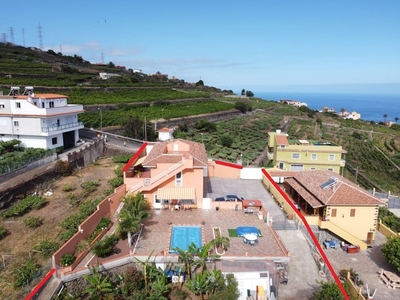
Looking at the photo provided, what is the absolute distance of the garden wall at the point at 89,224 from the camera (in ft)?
59.4

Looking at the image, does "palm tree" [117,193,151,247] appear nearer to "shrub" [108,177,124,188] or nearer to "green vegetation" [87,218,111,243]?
"green vegetation" [87,218,111,243]

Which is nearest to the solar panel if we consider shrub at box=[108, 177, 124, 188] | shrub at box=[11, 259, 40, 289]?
shrub at box=[108, 177, 124, 188]

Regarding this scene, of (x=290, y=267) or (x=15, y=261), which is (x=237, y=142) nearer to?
(x=290, y=267)

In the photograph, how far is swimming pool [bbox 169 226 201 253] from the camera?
67.1ft

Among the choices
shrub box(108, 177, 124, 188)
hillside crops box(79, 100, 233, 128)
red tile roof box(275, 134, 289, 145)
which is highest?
hillside crops box(79, 100, 233, 128)

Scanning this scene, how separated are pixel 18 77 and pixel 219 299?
219ft

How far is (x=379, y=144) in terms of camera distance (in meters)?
80.6

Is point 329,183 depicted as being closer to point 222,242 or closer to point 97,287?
point 222,242

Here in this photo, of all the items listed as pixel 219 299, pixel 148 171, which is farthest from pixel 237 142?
pixel 219 299

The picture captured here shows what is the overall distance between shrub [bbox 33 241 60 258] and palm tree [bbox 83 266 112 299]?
436 centimetres

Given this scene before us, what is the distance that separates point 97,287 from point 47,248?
582 centimetres

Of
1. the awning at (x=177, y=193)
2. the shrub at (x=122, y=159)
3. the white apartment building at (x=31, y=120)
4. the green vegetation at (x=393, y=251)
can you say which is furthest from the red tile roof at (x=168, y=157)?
the green vegetation at (x=393, y=251)

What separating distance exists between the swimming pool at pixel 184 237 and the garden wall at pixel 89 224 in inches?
226

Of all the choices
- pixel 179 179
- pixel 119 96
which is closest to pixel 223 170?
pixel 179 179
